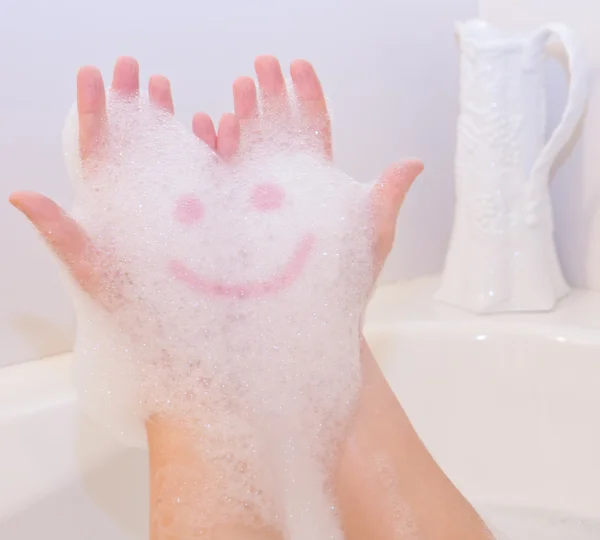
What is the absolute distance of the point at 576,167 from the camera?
1083mm

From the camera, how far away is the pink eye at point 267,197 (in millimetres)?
780

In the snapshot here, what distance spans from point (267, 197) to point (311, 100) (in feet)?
0.43

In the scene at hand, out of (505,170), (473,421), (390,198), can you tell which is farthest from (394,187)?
(473,421)

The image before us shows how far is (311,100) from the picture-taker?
0.83 meters

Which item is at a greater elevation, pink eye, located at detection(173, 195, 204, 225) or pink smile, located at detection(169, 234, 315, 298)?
pink eye, located at detection(173, 195, 204, 225)

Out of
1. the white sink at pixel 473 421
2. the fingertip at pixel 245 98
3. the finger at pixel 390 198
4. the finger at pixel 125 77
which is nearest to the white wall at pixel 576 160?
the white sink at pixel 473 421

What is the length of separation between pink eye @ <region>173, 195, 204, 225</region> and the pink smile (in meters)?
0.05

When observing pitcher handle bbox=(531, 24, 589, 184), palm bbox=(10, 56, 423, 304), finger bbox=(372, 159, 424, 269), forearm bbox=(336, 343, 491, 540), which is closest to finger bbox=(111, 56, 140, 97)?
palm bbox=(10, 56, 423, 304)

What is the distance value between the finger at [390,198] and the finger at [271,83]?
0.15 meters

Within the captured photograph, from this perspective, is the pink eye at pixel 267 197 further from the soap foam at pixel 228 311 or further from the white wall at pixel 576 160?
the white wall at pixel 576 160

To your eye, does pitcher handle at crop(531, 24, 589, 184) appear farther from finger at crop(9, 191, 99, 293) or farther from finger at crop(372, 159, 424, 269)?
finger at crop(9, 191, 99, 293)

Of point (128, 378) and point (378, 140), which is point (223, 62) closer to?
point (378, 140)

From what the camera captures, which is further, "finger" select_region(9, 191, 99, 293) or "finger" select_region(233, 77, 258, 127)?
"finger" select_region(233, 77, 258, 127)

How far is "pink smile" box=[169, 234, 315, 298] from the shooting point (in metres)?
0.75
